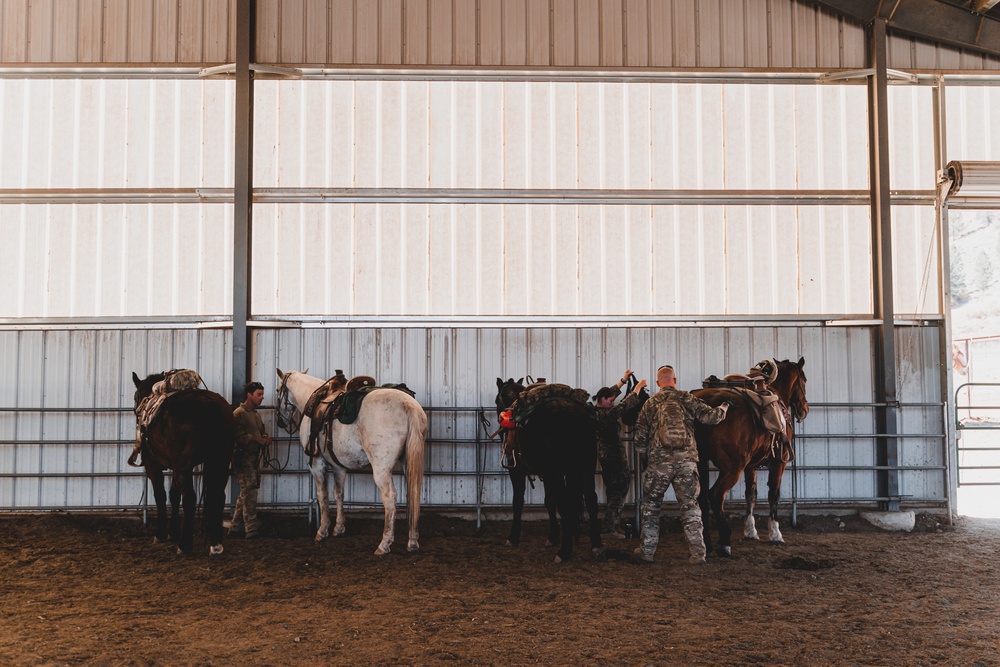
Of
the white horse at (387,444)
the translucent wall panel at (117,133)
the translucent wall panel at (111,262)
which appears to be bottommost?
the white horse at (387,444)

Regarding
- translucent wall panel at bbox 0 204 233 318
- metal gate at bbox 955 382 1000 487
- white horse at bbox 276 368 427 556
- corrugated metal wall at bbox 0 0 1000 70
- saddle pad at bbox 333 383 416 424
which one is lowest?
metal gate at bbox 955 382 1000 487

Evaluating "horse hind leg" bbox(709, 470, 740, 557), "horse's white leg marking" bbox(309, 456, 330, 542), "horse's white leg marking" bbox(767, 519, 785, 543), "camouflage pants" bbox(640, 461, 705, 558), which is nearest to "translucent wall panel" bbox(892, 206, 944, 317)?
"horse's white leg marking" bbox(767, 519, 785, 543)

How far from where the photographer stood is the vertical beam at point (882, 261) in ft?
29.4

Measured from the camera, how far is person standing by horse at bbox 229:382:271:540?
25.3 feet

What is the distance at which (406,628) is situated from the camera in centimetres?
460

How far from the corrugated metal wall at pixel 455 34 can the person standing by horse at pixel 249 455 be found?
4308 millimetres

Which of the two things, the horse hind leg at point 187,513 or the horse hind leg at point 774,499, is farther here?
the horse hind leg at point 774,499

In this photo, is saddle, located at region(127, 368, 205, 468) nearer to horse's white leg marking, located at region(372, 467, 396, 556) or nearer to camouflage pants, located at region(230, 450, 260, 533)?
camouflage pants, located at region(230, 450, 260, 533)

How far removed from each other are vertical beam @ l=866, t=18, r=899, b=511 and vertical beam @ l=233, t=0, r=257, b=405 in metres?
7.63

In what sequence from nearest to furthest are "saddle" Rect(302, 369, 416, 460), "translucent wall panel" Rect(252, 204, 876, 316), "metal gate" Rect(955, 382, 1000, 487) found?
"saddle" Rect(302, 369, 416, 460), "translucent wall panel" Rect(252, 204, 876, 316), "metal gate" Rect(955, 382, 1000, 487)

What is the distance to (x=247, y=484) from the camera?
7785 mm

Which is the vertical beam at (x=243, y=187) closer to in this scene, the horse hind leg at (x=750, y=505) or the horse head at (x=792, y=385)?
the horse hind leg at (x=750, y=505)

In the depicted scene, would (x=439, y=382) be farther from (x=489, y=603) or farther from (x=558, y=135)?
(x=489, y=603)

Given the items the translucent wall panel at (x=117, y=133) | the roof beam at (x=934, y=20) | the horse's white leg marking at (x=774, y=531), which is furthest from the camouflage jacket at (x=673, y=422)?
the roof beam at (x=934, y=20)
